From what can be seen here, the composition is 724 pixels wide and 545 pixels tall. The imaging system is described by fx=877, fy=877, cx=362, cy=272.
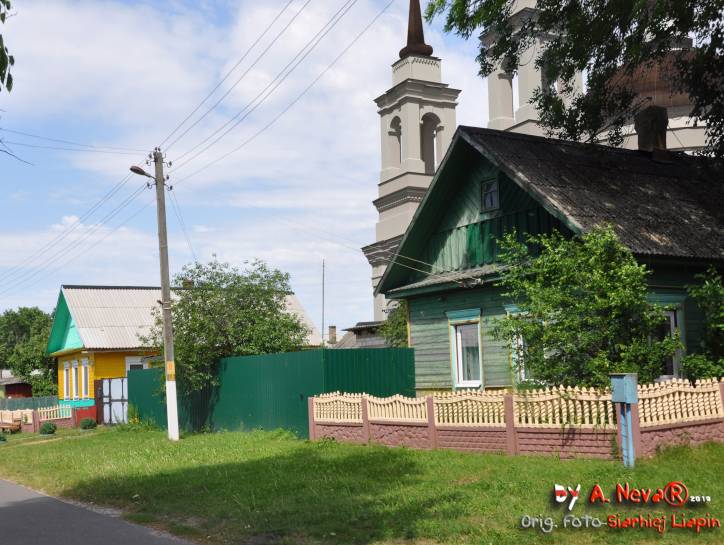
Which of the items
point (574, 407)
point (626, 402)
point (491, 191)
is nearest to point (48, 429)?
point (491, 191)

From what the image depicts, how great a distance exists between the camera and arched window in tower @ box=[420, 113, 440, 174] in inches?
1754

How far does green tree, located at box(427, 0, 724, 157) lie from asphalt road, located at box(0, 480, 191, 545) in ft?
41.9

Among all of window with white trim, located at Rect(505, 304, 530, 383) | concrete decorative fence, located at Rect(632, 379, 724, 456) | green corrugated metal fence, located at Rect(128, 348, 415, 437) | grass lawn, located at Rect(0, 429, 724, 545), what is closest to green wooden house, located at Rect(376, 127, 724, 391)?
window with white trim, located at Rect(505, 304, 530, 383)

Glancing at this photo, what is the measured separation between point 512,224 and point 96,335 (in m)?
25.9

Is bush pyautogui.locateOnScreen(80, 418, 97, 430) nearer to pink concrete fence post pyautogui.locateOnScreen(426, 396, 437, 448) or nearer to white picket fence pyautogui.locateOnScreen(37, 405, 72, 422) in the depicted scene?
white picket fence pyautogui.locateOnScreen(37, 405, 72, 422)

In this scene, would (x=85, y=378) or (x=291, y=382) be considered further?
(x=85, y=378)

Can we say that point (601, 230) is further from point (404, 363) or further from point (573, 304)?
point (404, 363)

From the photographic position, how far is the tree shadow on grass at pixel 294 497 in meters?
9.48

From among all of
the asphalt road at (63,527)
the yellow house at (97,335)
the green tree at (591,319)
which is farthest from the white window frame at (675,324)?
the yellow house at (97,335)

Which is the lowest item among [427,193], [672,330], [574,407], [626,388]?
[574,407]

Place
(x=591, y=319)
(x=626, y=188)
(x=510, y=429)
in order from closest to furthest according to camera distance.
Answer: (x=591, y=319), (x=510, y=429), (x=626, y=188)

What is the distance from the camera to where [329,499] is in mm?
11102

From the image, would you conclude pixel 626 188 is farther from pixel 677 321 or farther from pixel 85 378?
pixel 85 378

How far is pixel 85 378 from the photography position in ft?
132
